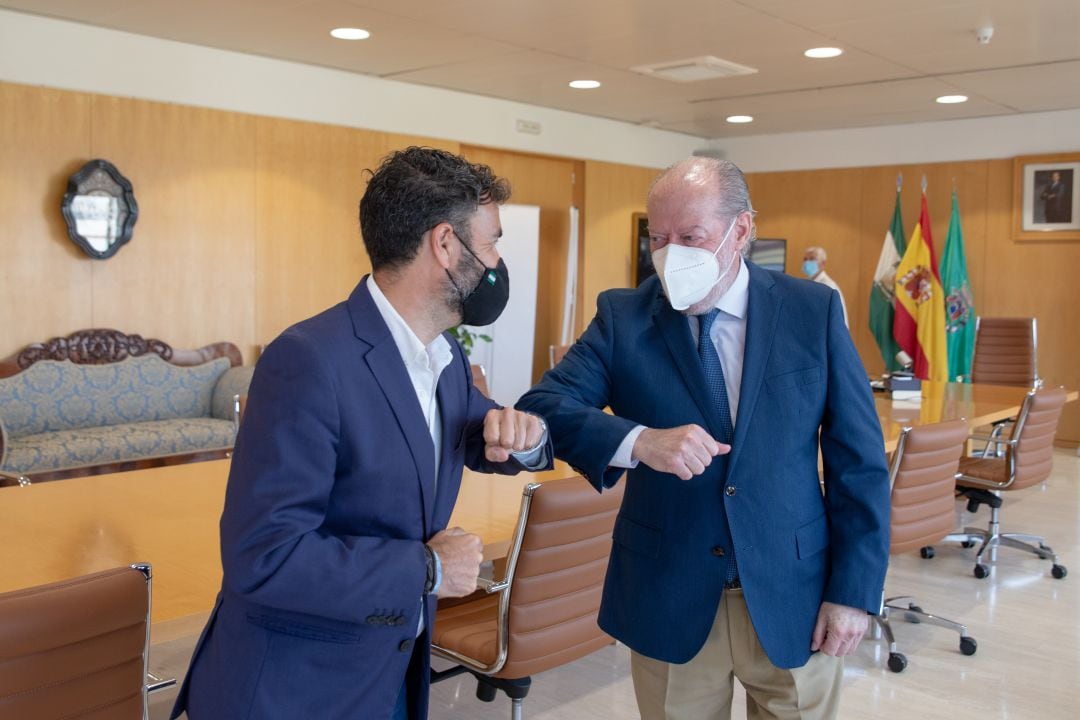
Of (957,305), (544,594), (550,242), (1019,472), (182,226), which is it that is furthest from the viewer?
(550,242)

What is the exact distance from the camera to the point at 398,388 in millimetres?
1605

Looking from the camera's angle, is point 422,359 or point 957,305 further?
point 957,305

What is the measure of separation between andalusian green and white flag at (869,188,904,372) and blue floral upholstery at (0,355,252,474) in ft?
20.0

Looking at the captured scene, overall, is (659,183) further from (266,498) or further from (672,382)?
(266,498)

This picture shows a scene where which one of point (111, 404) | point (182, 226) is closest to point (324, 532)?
point (111, 404)

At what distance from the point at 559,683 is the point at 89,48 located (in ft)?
16.3

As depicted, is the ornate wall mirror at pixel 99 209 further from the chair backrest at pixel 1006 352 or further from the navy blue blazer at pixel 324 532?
the chair backrest at pixel 1006 352

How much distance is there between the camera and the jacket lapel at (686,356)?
6.45 ft

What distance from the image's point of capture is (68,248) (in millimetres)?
6461

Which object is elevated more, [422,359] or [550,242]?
[550,242]

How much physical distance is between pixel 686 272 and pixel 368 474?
761 millimetres

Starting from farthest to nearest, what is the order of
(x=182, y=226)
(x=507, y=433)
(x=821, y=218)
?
(x=821, y=218), (x=182, y=226), (x=507, y=433)

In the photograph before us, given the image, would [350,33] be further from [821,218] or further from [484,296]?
[821,218]

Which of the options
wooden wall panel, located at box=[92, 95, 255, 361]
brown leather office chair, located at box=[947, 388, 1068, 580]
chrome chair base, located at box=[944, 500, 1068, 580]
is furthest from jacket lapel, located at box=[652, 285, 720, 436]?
wooden wall panel, located at box=[92, 95, 255, 361]
